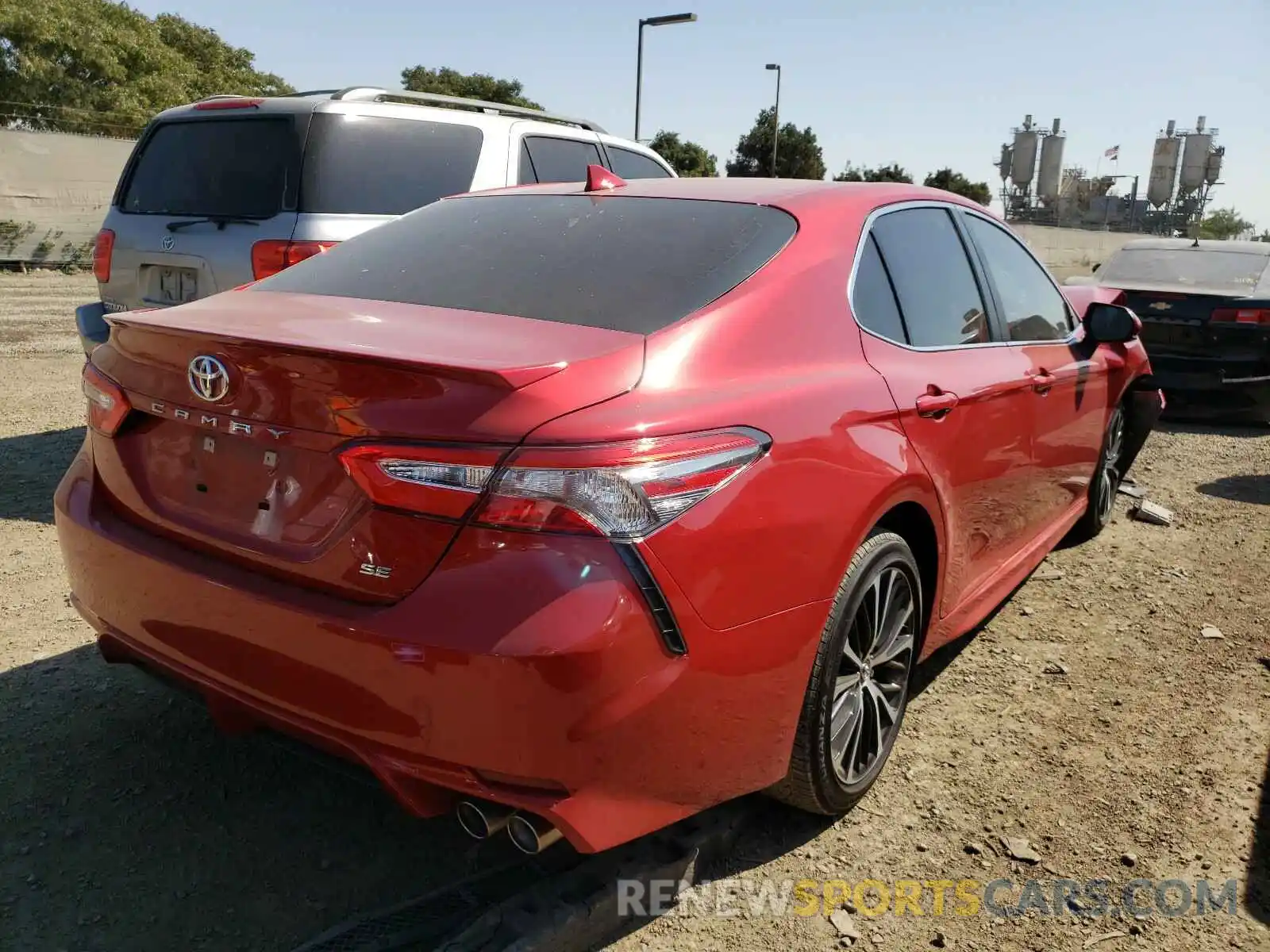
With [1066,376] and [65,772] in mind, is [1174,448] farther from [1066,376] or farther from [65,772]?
[65,772]

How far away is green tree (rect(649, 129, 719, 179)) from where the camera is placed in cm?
4691

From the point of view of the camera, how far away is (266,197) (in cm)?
502

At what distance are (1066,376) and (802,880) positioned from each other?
241 centimetres

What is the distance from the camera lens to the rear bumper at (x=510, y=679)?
72.8 inches

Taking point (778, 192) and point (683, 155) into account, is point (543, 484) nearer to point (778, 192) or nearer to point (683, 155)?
point (778, 192)

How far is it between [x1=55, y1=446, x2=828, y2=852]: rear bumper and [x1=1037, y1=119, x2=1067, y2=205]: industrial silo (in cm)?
7945

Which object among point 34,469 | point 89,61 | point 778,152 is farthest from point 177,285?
point 778,152

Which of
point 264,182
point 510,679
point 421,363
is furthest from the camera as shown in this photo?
point 264,182

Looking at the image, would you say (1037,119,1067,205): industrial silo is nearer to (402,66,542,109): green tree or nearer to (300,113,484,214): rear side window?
(402,66,542,109): green tree

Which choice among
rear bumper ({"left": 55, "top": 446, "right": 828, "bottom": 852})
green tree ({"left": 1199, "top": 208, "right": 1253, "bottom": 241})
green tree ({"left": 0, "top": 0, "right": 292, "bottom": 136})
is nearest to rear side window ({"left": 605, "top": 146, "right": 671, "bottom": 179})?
rear bumper ({"left": 55, "top": 446, "right": 828, "bottom": 852})

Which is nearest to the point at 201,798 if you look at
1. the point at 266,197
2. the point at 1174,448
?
the point at 266,197

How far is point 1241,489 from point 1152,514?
1.24m

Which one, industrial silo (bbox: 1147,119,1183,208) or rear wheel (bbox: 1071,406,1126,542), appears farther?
industrial silo (bbox: 1147,119,1183,208)

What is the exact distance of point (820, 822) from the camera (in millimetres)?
2789
